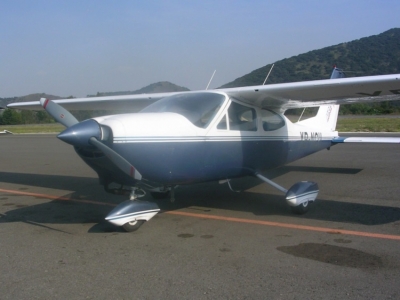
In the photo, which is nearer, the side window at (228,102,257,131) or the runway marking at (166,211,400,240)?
the runway marking at (166,211,400,240)

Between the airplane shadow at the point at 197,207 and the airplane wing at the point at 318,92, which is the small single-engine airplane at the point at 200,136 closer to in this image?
the airplane wing at the point at 318,92

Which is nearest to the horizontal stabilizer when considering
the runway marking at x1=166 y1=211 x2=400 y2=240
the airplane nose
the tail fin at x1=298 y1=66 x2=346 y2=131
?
the tail fin at x1=298 y1=66 x2=346 y2=131

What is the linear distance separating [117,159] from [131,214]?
0.78m

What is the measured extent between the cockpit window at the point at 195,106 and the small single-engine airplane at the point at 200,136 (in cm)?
1

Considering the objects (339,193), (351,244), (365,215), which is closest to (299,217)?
(365,215)

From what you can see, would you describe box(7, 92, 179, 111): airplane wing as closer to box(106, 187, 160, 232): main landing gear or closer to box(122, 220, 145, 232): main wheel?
box(106, 187, 160, 232): main landing gear

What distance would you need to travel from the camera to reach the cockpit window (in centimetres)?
594

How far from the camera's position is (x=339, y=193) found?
7.59 meters

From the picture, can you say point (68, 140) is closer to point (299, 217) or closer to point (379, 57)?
point (299, 217)

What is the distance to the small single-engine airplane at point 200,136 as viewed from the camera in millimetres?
5047

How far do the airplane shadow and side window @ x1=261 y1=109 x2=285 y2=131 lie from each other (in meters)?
1.25

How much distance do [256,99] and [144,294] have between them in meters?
4.29

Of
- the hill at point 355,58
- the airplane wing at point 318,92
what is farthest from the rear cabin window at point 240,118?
the hill at point 355,58

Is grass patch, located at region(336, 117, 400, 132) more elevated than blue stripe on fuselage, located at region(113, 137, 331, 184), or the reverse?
blue stripe on fuselage, located at region(113, 137, 331, 184)
